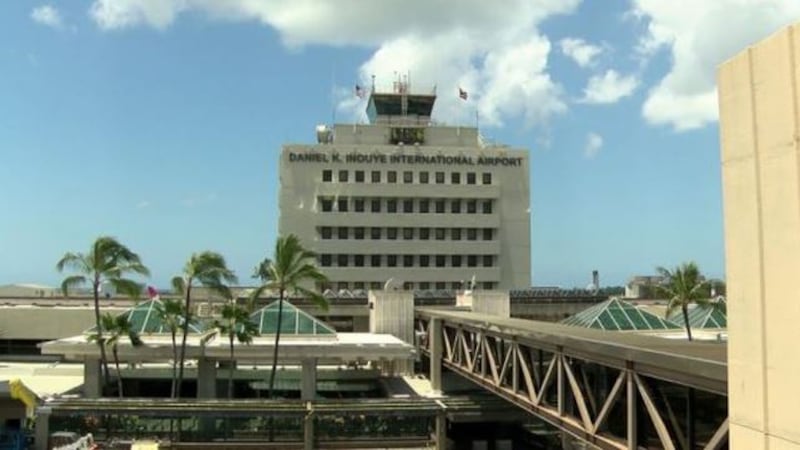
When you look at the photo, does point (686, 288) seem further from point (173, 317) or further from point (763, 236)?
point (763, 236)

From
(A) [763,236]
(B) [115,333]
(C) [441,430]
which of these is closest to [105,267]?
(B) [115,333]

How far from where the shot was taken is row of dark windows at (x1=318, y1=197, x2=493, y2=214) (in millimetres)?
93125

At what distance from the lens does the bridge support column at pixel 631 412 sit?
19594 mm

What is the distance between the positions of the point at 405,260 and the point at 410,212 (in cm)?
535

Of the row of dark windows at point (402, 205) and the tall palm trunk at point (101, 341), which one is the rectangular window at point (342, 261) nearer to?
the row of dark windows at point (402, 205)

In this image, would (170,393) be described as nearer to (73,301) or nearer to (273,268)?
(273,268)

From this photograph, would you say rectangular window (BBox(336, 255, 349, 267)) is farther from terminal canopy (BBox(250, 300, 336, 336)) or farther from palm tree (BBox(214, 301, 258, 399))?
palm tree (BBox(214, 301, 258, 399))

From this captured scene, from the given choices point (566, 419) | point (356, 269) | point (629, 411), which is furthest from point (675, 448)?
point (356, 269)

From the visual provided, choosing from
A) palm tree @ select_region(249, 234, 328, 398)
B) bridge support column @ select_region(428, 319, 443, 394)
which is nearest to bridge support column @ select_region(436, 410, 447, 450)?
bridge support column @ select_region(428, 319, 443, 394)

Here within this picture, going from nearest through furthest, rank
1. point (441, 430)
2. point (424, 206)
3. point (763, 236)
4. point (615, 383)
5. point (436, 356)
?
point (763, 236)
point (615, 383)
point (441, 430)
point (436, 356)
point (424, 206)

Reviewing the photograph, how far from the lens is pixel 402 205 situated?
93938mm

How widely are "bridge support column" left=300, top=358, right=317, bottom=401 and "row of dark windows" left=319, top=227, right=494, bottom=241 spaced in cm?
4654

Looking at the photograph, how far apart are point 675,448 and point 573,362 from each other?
8.07 m

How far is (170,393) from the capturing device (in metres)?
53.0
